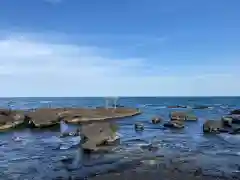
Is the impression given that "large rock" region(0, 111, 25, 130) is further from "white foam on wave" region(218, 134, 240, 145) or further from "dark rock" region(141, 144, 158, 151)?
"white foam on wave" region(218, 134, 240, 145)

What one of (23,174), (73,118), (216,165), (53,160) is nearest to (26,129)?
(73,118)

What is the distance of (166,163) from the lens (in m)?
30.8

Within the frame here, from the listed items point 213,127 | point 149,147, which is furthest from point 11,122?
point 213,127

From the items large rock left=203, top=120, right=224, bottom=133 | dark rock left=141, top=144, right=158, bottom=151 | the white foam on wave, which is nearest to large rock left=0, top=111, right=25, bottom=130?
dark rock left=141, top=144, right=158, bottom=151

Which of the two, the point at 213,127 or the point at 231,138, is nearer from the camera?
the point at 231,138

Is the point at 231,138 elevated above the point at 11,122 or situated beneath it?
Answer: situated beneath

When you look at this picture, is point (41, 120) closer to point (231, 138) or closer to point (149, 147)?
point (149, 147)

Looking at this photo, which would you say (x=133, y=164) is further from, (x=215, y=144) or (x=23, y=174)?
(x=215, y=144)

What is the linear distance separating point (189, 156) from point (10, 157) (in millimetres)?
20250

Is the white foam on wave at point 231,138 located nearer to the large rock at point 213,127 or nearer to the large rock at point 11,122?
the large rock at point 213,127

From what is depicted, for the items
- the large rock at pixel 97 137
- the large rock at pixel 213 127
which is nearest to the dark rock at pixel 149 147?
the large rock at pixel 97 137

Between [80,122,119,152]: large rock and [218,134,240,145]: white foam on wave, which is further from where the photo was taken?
[218,134,240,145]: white foam on wave

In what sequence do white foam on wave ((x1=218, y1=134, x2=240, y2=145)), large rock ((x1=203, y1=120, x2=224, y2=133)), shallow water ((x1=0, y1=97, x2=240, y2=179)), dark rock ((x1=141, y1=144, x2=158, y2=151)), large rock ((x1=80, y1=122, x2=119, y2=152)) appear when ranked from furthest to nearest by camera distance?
large rock ((x1=203, y1=120, x2=224, y2=133))
white foam on wave ((x1=218, y1=134, x2=240, y2=145))
dark rock ((x1=141, y1=144, x2=158, y2=151))
large rock ((x1=80, y1=122, x2=119, y2=152))
shallow water ((x1=0, y1=97, x2=240, y2=179))

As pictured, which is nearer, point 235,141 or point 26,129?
point 235,141
